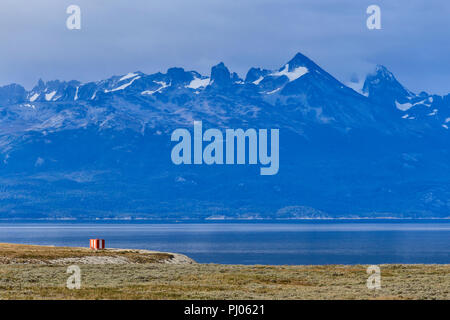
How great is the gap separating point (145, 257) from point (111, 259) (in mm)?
4406

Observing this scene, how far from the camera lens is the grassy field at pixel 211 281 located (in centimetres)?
4866

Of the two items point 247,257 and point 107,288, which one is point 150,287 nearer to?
point 107,288

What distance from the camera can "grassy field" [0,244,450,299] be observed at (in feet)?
160

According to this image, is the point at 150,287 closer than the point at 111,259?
Answer: Yes

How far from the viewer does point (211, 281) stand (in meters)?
58.6

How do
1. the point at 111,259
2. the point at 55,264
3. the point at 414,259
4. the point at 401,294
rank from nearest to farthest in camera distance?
1. the point at 401,294
2. the point at 55,264
3. the point at 111,259
4. the point at 414,259
